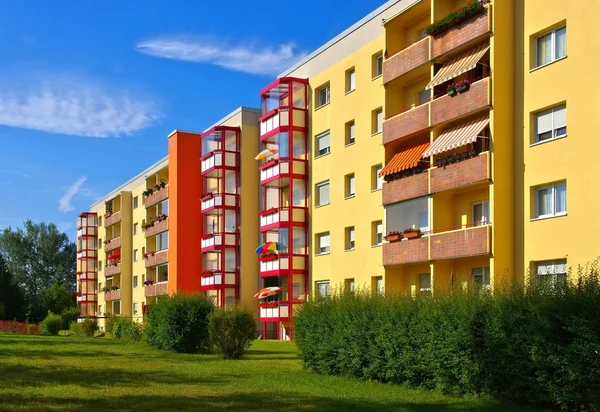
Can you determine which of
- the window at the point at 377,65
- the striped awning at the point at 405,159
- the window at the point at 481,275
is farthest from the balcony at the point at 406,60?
the window at the point at 481,275

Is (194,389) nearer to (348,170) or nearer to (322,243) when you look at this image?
(348,170)

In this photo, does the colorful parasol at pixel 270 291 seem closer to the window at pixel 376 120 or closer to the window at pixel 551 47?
the window at pixel 376 120

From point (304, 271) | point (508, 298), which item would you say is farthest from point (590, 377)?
point (304, 271)

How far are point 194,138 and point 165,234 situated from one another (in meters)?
9.14

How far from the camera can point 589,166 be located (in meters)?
26.3

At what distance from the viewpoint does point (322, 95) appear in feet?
151

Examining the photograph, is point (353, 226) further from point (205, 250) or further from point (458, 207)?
point (205, 250)

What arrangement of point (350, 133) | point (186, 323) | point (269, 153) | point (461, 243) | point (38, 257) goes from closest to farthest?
point (461, 243) → point (186, 323) → point (350, 133) → point (269, 153) → point (38, 257)

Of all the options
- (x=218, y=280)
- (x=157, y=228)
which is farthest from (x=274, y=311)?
(x=157, y=228)

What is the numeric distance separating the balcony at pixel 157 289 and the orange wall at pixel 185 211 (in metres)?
2.37

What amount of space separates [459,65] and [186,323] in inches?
672

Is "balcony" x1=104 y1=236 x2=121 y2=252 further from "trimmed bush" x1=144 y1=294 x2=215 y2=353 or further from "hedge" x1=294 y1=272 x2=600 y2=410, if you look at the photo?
"hedge" x1=294 y1=272 x2=600 y2=410

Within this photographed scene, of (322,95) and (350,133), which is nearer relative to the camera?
(350,133)

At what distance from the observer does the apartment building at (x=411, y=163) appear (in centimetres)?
2794
